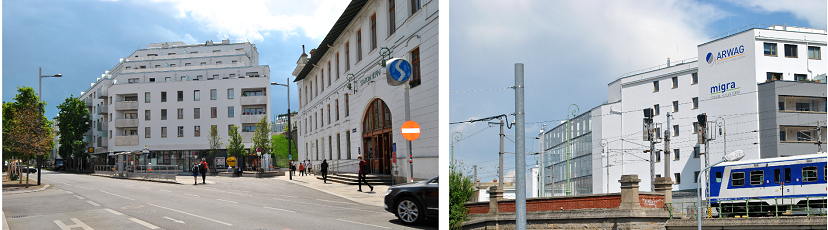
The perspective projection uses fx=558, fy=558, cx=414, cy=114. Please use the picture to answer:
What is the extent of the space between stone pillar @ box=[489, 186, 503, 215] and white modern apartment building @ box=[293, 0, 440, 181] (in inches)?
104

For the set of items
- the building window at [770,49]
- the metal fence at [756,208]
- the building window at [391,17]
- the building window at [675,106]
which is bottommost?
the metal fence at [756,208]

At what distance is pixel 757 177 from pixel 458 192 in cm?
2259

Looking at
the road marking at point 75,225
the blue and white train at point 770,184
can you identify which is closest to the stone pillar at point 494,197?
the road marking at point 75,225

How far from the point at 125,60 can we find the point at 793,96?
35610 millimetres

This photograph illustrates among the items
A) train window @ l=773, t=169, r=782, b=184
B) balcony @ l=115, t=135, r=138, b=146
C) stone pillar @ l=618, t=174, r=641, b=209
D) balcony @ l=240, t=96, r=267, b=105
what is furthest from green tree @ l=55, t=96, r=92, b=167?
train window @ l=773, t=169, r=782, b=184

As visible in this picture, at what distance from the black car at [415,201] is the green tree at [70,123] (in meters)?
3.53

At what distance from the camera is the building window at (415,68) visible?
605cm

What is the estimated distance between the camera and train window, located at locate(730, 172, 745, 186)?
25.9 meters

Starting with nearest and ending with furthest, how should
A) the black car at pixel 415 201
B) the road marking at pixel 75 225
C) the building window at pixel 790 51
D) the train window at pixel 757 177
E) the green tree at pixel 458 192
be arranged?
the road marking at pixel 75 225 < the black car at pixel 415 201 < the green tree at pixel 458 192 < the train window at pixel 757 177 < the building window at pixel 790 51

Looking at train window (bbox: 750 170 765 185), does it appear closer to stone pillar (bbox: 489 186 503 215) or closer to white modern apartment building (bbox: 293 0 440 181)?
stone pillar (bbox: 489 186 503 215)

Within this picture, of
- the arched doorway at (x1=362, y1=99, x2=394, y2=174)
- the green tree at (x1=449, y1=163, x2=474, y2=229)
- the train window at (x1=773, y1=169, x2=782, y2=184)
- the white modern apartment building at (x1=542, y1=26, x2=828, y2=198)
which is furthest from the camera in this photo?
the white modern apartment building at (x1=542, y1=26, x2=828, y2=198)

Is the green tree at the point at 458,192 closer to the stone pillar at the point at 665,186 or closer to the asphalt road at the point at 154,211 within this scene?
the asphalt road at the point at 154,211

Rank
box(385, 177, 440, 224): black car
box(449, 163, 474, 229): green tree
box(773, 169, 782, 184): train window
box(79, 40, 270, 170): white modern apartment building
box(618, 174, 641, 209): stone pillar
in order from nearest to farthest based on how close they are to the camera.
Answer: box(385, 177, 440, 224): black car < box(79, 40, 270, 170): white modern apartment building < box(449, 163, 474, 229): green tree < box(773, 169, 782, 184): train window < box(618, 174, 641, 209): stone pillar

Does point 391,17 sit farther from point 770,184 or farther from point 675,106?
point 675,106
